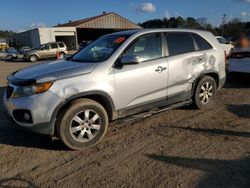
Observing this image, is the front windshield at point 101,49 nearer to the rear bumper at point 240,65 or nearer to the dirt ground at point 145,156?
the dirt ground at point 145,156

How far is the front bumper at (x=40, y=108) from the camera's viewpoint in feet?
14.1

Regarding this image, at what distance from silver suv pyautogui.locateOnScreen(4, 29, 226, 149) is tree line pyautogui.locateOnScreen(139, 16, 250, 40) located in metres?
4.58

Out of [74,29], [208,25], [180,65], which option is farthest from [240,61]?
[208,25]

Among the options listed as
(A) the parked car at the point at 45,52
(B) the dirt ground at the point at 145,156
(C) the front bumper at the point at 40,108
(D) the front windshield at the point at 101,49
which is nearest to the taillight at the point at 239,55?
(B) the dirt ground at the point at 145,156

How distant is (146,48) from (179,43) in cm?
90

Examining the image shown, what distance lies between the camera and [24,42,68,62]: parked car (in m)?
28.8

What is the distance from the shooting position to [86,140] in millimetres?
4777

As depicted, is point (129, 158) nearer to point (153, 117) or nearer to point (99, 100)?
point (99, 100)

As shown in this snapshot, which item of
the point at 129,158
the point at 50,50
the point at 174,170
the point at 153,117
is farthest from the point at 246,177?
the point at 50,50

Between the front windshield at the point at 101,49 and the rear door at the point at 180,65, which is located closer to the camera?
the front windshield at the point at 101,49

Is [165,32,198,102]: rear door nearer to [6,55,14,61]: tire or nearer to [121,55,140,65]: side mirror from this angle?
[121,55,140,65]: side mirror

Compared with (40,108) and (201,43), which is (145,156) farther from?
(201,43)

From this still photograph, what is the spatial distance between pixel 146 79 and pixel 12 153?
8.29 feet

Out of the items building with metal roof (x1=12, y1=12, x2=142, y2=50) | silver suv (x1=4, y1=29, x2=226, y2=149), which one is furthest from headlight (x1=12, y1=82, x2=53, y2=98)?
building with metal roof (x1=12, y1=12, x2=142, y2=50)
